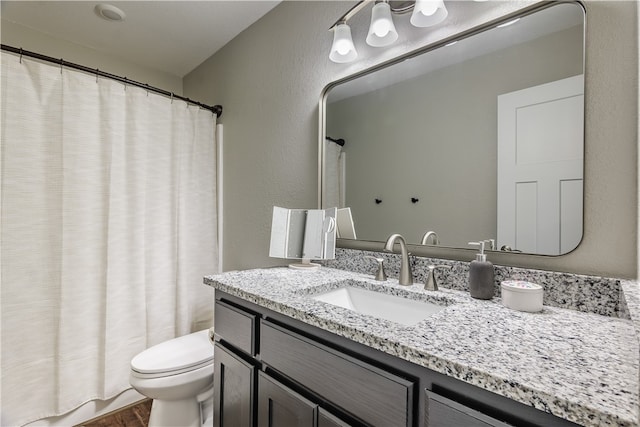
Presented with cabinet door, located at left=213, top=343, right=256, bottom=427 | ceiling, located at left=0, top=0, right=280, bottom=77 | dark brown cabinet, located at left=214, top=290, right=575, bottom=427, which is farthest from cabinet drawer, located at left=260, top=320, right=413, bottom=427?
ceiling, located at left=0, top=0, right=280, bottom=77

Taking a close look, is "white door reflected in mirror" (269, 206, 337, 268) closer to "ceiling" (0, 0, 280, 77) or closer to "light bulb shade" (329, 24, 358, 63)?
"light bulb shade" (329, 24, 358, 63)

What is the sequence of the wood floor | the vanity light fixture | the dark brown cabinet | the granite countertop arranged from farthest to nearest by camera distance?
the wood floor, the vanity light fixture, the dark brown cabinet, the granite countertop

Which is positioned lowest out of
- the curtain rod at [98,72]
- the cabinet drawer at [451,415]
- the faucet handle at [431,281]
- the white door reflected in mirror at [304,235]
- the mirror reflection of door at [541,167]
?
the cabinet drawer at [451,415]

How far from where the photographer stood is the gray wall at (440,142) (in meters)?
0.99

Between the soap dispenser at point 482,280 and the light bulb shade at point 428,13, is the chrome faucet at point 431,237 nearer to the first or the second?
the soap dispenser at point 482,280

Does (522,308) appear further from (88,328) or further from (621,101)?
(88,328)

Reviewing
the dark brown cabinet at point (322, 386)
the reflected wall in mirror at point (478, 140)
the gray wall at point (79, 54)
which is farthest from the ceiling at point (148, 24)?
the dark brown cabinet at point (322, 386)

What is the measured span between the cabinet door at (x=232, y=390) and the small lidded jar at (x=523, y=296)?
0.81 metres

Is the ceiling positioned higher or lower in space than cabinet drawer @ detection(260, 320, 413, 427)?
higher

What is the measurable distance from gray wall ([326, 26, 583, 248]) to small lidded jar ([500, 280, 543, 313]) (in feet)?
0.74

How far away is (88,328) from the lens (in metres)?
1.74

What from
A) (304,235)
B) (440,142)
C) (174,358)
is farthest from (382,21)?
(174,358)

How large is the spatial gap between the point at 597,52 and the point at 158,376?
6.68 feet

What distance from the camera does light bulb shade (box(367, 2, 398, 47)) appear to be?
48.3 inches
